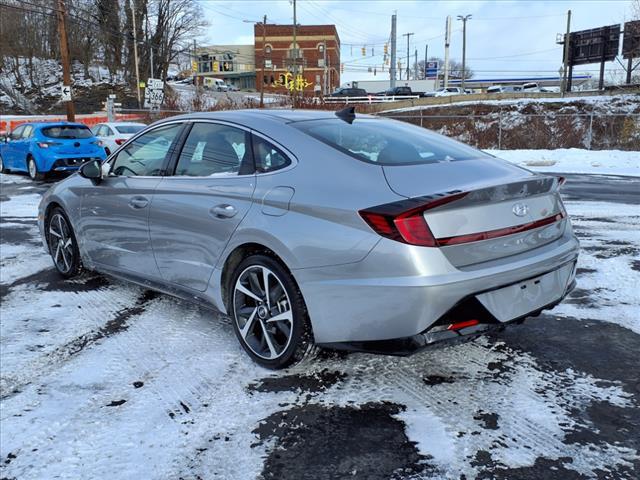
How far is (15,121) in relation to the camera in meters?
31.7

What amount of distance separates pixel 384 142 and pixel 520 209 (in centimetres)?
100

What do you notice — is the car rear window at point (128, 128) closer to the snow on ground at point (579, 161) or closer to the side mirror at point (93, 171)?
the snow on ground at point (579, 161)

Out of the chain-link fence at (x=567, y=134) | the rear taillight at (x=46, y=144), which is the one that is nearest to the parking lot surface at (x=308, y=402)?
the rear taillight at (x=46, y=144)

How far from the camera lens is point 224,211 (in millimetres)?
3486

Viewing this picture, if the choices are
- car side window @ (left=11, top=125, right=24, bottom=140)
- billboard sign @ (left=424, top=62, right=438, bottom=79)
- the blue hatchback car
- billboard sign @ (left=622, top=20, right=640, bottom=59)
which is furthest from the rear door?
billboard sign @ (left=424, top=62, right=438, bottom=79)

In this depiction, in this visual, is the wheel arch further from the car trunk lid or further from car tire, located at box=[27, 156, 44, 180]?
car tire, located at box=[27, 156, 44, 180]

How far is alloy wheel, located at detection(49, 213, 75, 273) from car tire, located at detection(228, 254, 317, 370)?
2.54 meters

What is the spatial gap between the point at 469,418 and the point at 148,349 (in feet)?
7.10

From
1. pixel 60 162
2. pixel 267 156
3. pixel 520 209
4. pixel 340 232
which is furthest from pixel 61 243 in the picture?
pixel 60 162

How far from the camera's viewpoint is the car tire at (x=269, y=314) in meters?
3.13

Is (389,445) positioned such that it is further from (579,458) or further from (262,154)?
(262,154)

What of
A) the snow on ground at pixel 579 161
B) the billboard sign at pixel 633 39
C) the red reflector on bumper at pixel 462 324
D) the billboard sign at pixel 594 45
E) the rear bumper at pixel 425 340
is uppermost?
the billboard sign at pixel 594 45

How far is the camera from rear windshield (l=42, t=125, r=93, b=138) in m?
14.6

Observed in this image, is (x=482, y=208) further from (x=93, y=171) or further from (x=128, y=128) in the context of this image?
(x=128, y=128)
